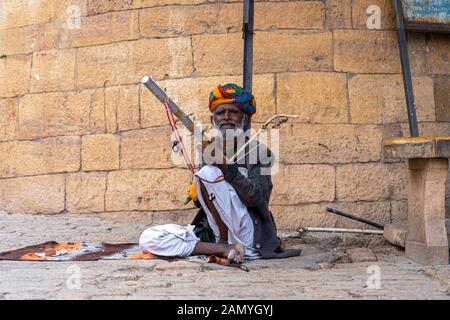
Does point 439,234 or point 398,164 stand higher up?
point 398,164

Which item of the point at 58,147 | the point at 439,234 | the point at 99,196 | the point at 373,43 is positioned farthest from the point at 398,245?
the point at 58,147

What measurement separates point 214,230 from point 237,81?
182 cm

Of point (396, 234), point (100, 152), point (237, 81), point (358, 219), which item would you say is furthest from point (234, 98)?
point (100, 152)

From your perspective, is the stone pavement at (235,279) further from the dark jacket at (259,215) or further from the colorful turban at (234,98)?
the colorful turban at (234,98)

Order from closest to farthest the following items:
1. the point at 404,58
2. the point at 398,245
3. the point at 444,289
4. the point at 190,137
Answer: the point at 444,289 → the point at 398,245 → the point at 404,58 → the point at 190,137

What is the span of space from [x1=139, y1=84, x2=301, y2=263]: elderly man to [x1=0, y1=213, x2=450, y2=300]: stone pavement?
167 millimetres

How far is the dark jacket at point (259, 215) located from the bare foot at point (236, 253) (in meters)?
0.21

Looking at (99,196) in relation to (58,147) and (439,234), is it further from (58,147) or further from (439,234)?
(439,234)

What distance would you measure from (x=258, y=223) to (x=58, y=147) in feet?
8.79

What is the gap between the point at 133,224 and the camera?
19.4 ft

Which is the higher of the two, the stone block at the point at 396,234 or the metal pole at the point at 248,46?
the metal pole at the point at 248,46

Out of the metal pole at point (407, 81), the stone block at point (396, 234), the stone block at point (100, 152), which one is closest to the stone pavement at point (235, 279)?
the stone block at point (396, 234)

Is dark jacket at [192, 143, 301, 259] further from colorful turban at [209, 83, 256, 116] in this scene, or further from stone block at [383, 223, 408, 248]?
stone block at [383, 223, 408, 248]

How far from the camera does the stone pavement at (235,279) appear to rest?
10.8 feet
